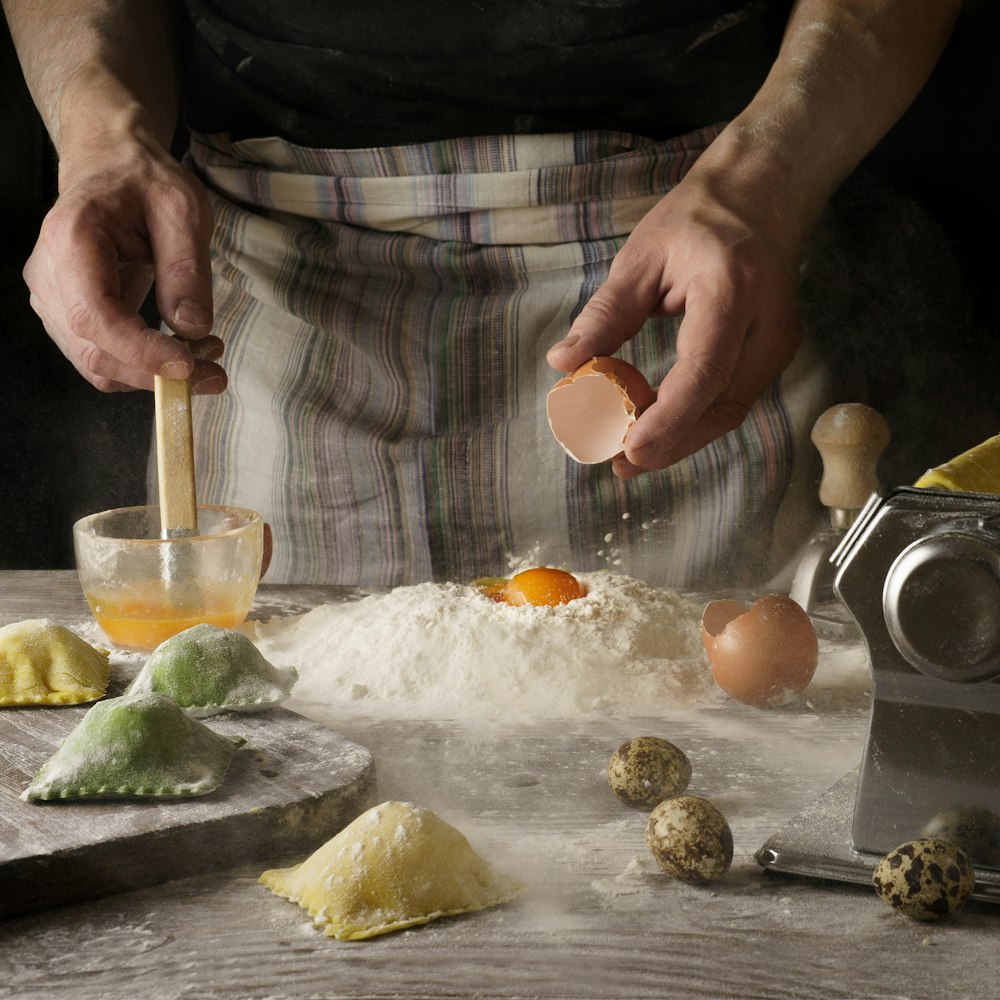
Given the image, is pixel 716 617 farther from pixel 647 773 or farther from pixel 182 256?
pixel 182 256

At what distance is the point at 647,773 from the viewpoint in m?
0.95

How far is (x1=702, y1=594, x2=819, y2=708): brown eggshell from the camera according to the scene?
1170 mm

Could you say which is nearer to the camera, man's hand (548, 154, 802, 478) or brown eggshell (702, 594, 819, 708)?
brown eggshell (702, 594, 819, 708)

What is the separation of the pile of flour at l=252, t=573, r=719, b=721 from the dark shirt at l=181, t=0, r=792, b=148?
28.3 inches

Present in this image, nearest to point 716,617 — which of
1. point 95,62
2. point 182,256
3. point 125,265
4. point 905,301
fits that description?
point 182,256

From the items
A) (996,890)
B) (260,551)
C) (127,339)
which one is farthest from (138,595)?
(996,890)

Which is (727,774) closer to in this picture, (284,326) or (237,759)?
(237,759)

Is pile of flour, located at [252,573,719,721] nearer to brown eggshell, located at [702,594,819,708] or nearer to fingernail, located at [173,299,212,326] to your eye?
brown eggshell, located at [702,594,819,708]

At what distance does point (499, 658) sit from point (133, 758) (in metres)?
0.43

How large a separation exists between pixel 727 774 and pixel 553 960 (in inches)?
13.3

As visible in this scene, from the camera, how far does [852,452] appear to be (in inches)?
54.6

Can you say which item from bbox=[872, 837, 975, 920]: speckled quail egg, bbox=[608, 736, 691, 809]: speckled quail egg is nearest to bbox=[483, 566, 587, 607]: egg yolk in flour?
bbox=[608, 736, 691, 809]: speckled quail egg

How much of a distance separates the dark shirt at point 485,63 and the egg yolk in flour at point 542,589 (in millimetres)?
683

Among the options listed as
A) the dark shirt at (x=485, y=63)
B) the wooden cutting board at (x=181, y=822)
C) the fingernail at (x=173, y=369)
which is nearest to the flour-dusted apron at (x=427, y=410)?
the dark shirt at (x=485, y=63)
